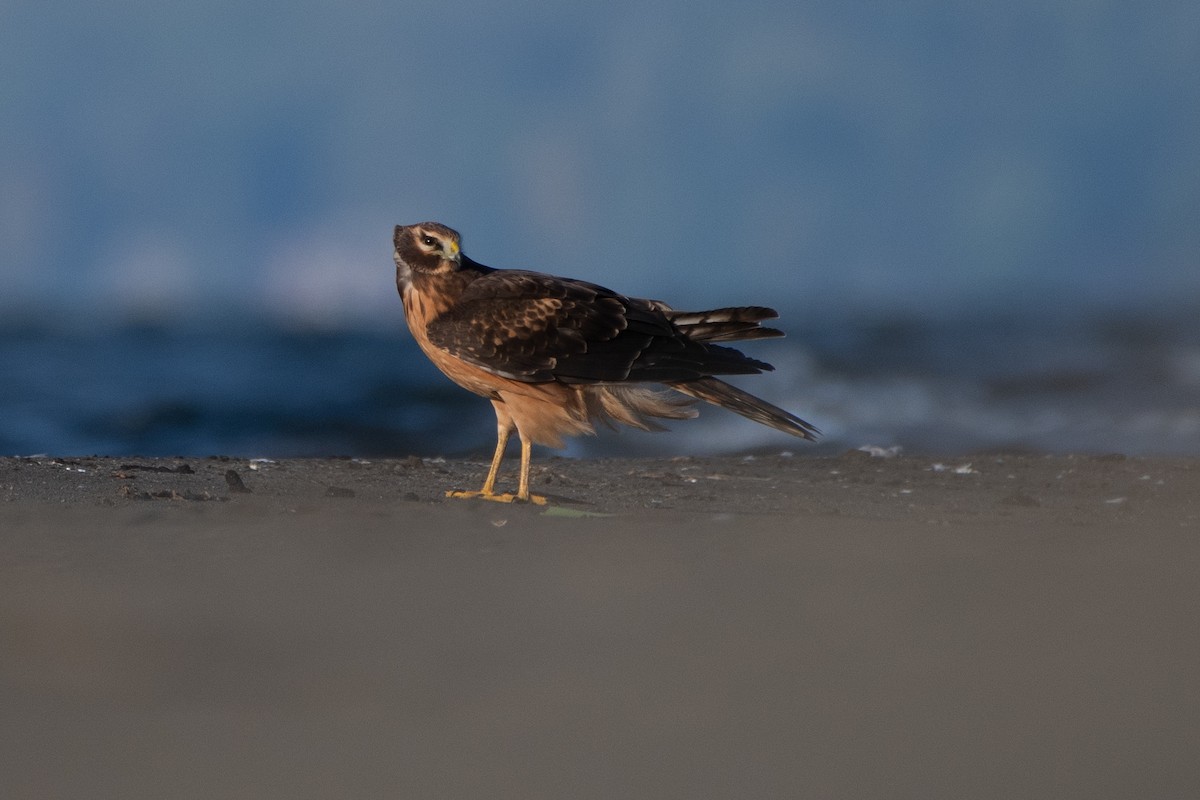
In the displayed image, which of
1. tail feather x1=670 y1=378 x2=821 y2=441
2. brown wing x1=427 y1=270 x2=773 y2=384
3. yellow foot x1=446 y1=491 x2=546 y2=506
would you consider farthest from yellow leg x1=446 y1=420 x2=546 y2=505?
tail feather x1=670 y1=378 x2=821 y2=441

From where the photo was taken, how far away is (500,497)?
6.16 m

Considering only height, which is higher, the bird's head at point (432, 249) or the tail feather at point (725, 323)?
the bird's head at point (432, 249)

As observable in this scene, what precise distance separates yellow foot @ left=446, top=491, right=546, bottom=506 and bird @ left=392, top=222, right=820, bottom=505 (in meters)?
0.02

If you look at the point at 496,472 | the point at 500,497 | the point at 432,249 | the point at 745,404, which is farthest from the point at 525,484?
the point at 432,249

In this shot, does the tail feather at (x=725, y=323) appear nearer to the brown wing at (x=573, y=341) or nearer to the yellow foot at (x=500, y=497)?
the brown wing at (x=573, y=341)

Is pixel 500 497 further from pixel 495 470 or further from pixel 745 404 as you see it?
pixel 745 404

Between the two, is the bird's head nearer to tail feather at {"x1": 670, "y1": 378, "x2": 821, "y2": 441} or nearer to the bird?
the bird

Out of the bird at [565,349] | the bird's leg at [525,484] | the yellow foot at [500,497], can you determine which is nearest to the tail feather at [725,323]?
the bird at [565,349]

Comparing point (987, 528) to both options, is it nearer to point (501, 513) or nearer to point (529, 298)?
point (501, 513)

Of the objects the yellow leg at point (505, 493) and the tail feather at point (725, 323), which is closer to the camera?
the yellow leg at point (505, 493)

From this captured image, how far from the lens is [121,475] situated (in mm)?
6391

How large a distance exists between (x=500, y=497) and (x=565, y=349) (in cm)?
88

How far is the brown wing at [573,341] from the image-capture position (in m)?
6.53

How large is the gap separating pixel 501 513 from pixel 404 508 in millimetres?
391
